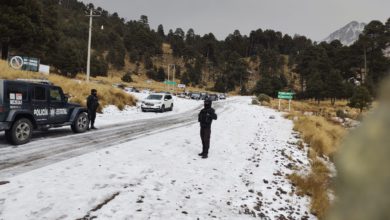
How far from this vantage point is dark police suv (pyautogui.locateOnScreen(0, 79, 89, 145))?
11062 mm

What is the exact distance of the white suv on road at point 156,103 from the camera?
2889cm

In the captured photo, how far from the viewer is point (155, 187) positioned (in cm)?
761

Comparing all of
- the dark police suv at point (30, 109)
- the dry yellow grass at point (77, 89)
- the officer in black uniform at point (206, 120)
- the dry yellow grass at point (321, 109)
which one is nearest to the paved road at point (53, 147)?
the dark police suv at point (30, 109)

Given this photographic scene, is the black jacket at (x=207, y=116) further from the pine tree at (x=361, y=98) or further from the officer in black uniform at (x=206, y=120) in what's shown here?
the pine tree at (x=361, y=98)

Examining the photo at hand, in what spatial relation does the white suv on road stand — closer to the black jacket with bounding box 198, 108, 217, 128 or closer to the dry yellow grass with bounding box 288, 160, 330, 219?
the black jacket with bounding box 198, 108, 217, 128

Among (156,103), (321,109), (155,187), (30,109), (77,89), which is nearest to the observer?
(155,187)

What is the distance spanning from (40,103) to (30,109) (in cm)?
59

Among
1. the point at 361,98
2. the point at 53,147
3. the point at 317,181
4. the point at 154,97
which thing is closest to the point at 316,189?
the point at 317,181

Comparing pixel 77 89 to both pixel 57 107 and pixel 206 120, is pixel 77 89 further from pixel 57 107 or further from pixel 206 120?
pixel 206 120

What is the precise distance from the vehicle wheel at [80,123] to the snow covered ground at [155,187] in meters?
3.65

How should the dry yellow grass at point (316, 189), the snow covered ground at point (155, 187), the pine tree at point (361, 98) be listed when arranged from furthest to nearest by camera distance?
the pine tree at point (361, 98) < the dry yellow grass at point (316, 189) < the snow covered ground at point (155, 187)

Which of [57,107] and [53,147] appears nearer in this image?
[53,147]

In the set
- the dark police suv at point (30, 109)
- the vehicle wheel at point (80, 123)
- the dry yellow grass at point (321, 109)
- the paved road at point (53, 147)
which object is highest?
the dark police suv at point (30, 109)

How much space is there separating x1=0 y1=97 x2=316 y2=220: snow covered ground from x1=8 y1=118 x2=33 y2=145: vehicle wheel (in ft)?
9.50
